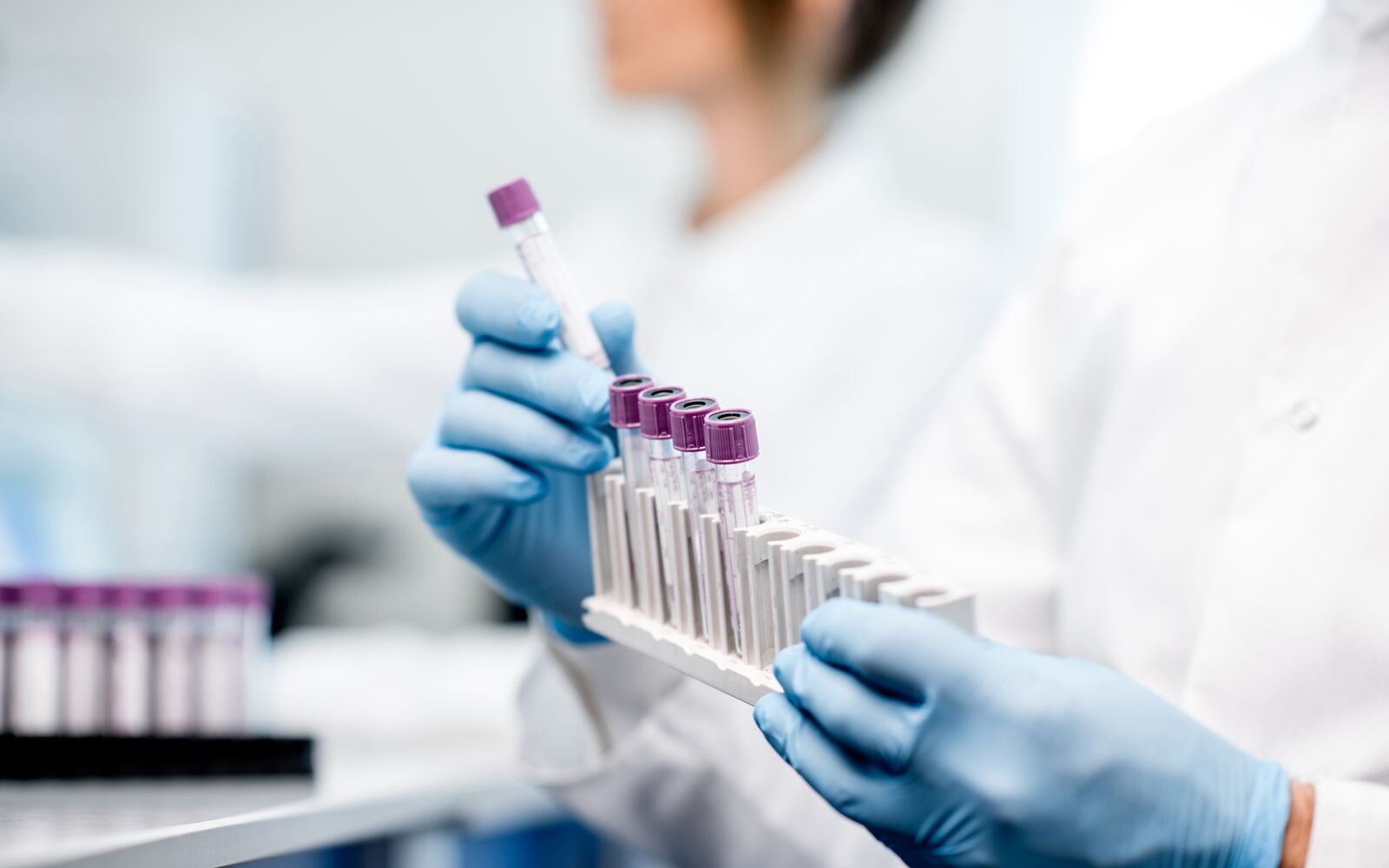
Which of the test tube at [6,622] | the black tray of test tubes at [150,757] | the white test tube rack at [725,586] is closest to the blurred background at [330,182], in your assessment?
the test tube at [6,622]

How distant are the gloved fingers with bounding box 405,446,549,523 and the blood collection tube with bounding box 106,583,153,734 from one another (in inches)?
13.0

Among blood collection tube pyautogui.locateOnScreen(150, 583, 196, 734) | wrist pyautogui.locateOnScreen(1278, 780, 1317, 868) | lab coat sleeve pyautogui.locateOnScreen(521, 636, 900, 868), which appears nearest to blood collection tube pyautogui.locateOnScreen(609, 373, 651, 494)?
lab coat sleeve pyautogui.locateOnScreen(521, 636, 900, 868)

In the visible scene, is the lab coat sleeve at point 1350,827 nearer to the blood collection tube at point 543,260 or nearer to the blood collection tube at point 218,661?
the blood collection tube at point 543,260

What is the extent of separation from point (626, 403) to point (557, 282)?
127mm

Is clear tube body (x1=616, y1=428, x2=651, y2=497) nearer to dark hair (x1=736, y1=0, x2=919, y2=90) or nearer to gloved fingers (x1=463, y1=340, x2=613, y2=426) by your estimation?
gloved fingers (x1=463, y1=340, x2=613, y2=426)

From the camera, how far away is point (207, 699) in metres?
0.99

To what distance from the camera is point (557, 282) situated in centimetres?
76

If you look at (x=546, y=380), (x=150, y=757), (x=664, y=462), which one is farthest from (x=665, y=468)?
(x=150, y=757)

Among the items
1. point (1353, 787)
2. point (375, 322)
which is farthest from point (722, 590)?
point (375, 322)

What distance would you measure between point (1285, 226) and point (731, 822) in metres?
0.57

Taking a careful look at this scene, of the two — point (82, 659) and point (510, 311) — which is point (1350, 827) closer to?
point (510, 311)

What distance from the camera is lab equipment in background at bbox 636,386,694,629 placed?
647 mm

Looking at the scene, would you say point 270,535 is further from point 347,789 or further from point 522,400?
point 522,400

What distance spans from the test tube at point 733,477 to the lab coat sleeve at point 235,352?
1.12m
